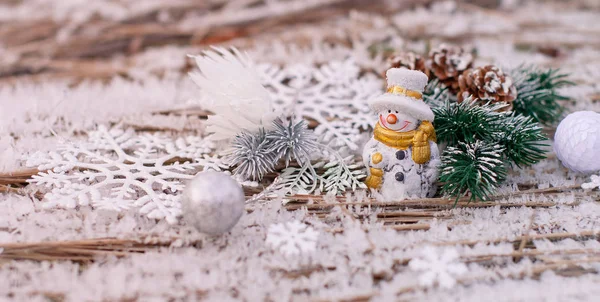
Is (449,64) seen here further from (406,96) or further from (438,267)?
(438,267)

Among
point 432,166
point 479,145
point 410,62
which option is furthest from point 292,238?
point 410,62

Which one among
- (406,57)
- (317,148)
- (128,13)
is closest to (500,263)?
(317,148)

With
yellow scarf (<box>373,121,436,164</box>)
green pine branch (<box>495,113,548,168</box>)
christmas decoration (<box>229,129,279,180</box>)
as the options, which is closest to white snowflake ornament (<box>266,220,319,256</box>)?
christmas decoration (<box>229,129,279,180</box>)

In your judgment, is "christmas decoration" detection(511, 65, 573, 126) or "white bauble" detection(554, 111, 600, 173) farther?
"christmas decoration" detection(511, 65, 573, 126)

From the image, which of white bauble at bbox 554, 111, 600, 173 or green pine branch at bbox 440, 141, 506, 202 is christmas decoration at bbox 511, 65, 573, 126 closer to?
white bauble at bbox 554, 111, 600, 173

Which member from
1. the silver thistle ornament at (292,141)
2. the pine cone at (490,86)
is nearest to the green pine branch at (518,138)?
the pine cone at (490,86)

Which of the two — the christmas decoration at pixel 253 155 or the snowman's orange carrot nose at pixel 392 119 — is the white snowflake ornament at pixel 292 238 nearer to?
the christmas decoration at pixel 253 155

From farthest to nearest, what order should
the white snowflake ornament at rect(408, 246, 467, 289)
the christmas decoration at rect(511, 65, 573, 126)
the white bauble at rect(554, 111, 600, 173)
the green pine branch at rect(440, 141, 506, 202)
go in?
the christmas decoration at rect(511, 65, 573, 126)
the white bauble at rect(554, 111, 600, 173)
the green pine branch at rect(440, 141, 506, 202)
the white snowflake ornament at rect(408, 246, 467, 289)
